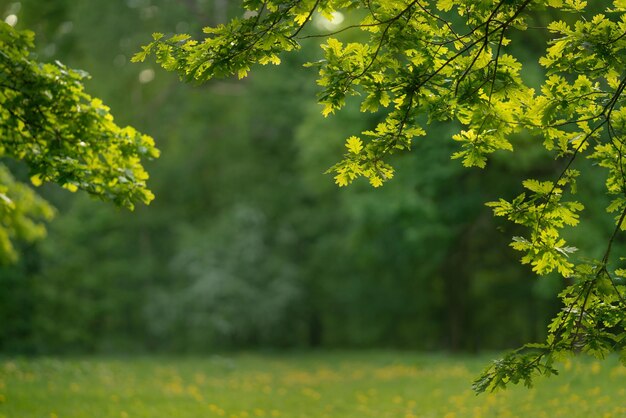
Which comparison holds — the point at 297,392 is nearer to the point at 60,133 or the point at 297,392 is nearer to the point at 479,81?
the point at 60,133

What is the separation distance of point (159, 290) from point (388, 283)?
9804 millimetres

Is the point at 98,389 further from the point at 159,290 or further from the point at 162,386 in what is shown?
the point at 159,290

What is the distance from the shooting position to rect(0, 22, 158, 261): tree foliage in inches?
226

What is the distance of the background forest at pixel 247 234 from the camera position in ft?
67.4

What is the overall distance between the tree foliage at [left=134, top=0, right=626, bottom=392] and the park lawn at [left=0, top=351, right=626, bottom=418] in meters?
4.22

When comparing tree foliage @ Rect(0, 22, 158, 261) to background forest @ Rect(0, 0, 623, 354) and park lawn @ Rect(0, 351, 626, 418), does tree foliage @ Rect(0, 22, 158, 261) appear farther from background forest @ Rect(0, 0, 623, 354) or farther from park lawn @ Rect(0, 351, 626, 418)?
background forest @ Rect(0, 0, 623, 354)

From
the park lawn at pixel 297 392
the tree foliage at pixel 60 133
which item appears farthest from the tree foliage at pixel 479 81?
the park lawn at pixel 297 392

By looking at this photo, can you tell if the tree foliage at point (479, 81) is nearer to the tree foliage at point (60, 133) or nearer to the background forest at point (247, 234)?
the tree foliage at point (60, 133)

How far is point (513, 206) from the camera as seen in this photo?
4.92 m

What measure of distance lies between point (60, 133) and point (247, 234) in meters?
21.3

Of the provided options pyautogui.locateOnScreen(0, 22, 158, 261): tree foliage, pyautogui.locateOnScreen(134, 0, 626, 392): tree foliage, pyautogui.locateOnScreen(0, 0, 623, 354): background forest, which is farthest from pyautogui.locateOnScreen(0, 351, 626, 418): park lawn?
pyautogui.locateOnScreen(0, 22, 158, 261): tree foliage

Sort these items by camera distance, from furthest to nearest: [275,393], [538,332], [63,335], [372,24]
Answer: [538,332], [63,335], [275,393], [372,24]

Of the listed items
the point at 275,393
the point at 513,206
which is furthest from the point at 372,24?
the point at 275,393

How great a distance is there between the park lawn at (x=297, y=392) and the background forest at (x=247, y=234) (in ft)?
13.2
